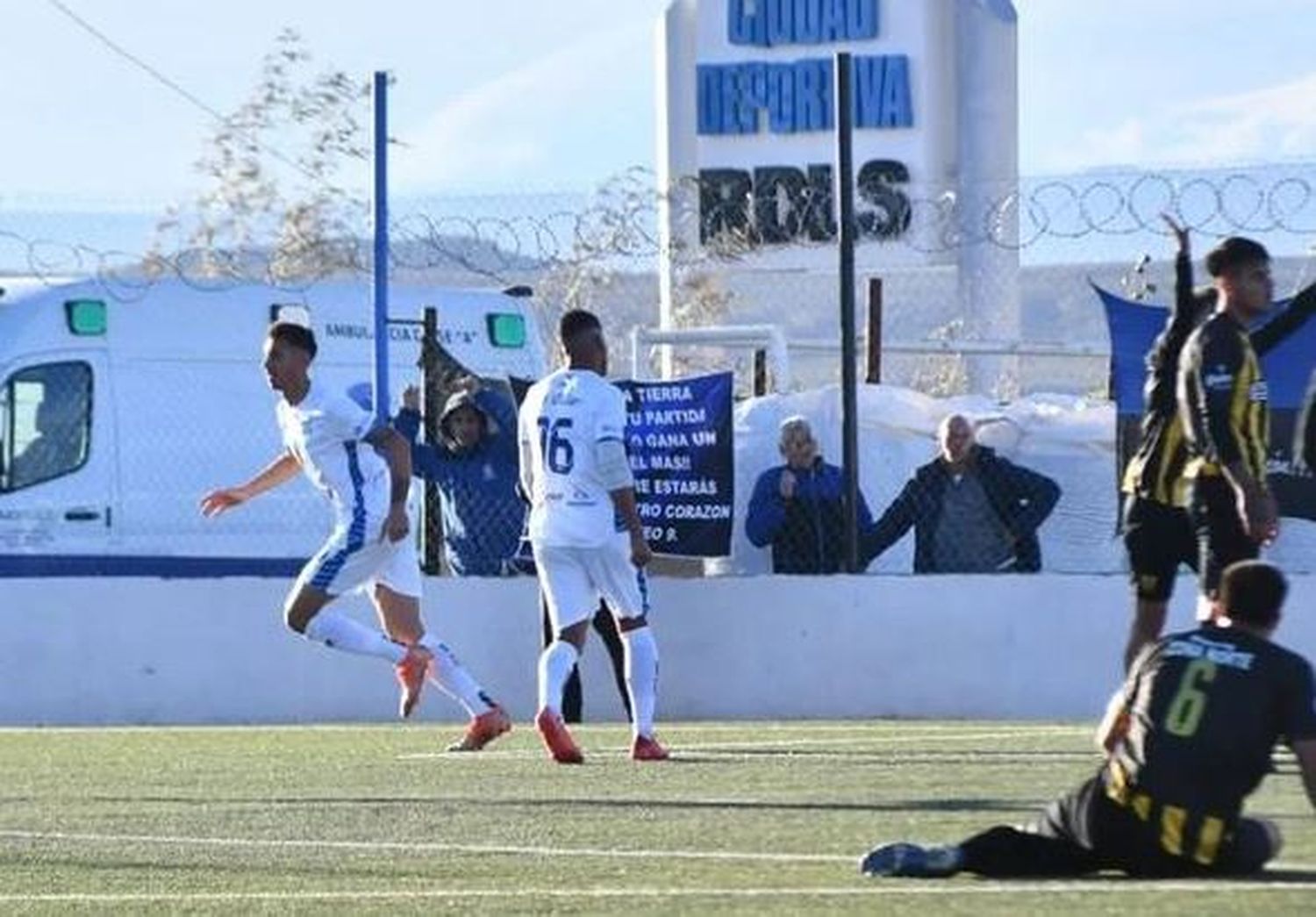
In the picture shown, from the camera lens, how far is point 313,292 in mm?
24891

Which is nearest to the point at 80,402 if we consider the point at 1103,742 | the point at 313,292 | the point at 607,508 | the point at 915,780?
the point at 313,292

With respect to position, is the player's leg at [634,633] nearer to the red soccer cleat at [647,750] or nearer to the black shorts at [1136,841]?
the red soccer cleat at [647,750]

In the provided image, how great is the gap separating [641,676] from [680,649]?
461cm

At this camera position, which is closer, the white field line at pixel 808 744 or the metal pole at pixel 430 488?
the white field line at pixel 808 744

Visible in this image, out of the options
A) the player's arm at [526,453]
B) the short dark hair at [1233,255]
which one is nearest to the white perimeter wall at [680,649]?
the player's arm at [526,453]

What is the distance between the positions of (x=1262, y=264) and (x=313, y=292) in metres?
12.0

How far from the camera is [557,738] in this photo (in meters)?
15.4

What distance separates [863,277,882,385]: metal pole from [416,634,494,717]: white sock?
19.3ft

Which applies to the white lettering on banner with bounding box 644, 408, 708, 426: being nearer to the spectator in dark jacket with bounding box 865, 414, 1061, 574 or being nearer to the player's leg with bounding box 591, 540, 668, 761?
the spectator in dark jacket with bounding box 865, 414, 1061, 574

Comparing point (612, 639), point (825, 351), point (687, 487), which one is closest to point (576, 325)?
point (612, 639)

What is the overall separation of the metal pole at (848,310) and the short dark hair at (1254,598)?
1005 centimetres

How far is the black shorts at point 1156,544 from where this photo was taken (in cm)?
1481

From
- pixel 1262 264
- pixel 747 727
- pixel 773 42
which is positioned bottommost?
pixel 747 727

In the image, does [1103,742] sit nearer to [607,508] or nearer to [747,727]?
[607,508]
